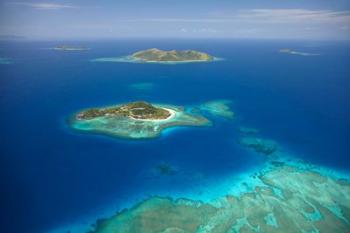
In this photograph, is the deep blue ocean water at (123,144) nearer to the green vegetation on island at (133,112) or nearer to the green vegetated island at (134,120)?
the green vegetated island at (134,120)

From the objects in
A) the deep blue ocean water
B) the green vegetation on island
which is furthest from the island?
the deep blue ocean water

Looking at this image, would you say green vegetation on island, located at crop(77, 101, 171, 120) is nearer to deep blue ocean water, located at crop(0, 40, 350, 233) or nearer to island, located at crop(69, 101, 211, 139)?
island, located at crop(69, 101, 211, 139)

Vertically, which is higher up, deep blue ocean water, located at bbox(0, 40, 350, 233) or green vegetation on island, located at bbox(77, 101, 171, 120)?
green vegetation on island, located at bbox(77, 101, 171, 120)

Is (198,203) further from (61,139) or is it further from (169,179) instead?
(61,139)

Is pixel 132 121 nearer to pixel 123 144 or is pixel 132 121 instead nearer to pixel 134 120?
pixel 134 120

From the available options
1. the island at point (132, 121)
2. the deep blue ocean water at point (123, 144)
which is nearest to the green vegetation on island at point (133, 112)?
the island at point (132, 121)

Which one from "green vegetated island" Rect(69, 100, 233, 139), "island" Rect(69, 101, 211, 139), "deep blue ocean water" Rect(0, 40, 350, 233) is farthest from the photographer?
"green vegetated island" Rect(69, 100, 233, 139)

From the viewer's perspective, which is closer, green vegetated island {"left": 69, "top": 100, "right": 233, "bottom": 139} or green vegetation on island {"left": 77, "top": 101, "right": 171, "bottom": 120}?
green vegetated island {"left": 69, "top": 100, "right": 233, "bottom": 139}

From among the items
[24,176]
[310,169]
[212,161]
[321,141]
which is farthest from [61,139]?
[321,141]
